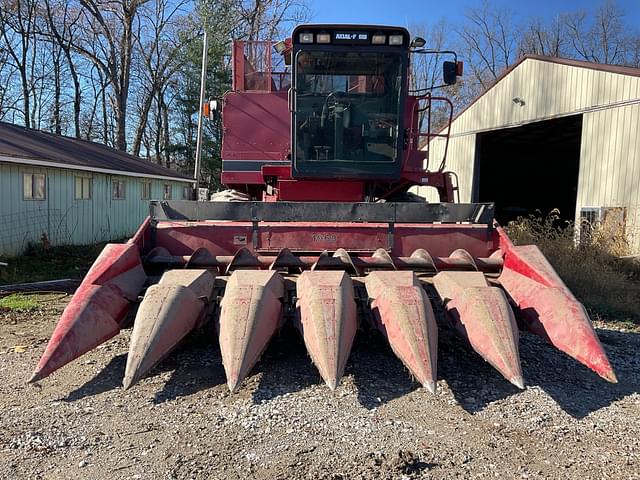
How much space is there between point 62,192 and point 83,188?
116 centimetres

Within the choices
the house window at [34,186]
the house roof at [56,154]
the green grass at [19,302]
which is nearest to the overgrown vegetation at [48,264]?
the house window at [34,186]

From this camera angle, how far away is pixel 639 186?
33.3 ft

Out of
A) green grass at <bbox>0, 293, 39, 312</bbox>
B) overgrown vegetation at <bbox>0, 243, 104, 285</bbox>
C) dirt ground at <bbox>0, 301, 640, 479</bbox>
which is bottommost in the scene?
overgrown vegetation at <bbox>0, 243, 104, 285</bbox>

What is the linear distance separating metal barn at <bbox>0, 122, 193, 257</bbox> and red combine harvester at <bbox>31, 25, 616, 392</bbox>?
23.5ft

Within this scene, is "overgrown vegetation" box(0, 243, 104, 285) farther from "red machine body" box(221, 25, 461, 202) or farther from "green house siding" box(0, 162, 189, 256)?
"red machine body" box(221, 25, 461, 202)

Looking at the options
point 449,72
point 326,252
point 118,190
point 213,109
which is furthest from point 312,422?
point 118,190

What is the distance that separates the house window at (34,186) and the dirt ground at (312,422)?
29.2 ft

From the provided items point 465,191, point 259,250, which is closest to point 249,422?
point 259,250

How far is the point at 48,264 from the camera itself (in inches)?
436

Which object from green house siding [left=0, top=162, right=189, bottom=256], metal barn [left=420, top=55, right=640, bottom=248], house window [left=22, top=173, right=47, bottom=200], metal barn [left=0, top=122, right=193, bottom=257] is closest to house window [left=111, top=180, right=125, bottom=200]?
metal barn [left=0, top=122, right=193, bottom=257]

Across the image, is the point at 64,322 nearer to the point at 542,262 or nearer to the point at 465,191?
the point at 542,262

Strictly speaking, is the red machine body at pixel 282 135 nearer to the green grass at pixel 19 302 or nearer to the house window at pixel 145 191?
the green grass at pixel 19 302

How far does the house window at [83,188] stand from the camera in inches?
567

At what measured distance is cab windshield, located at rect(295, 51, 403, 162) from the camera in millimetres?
5883
